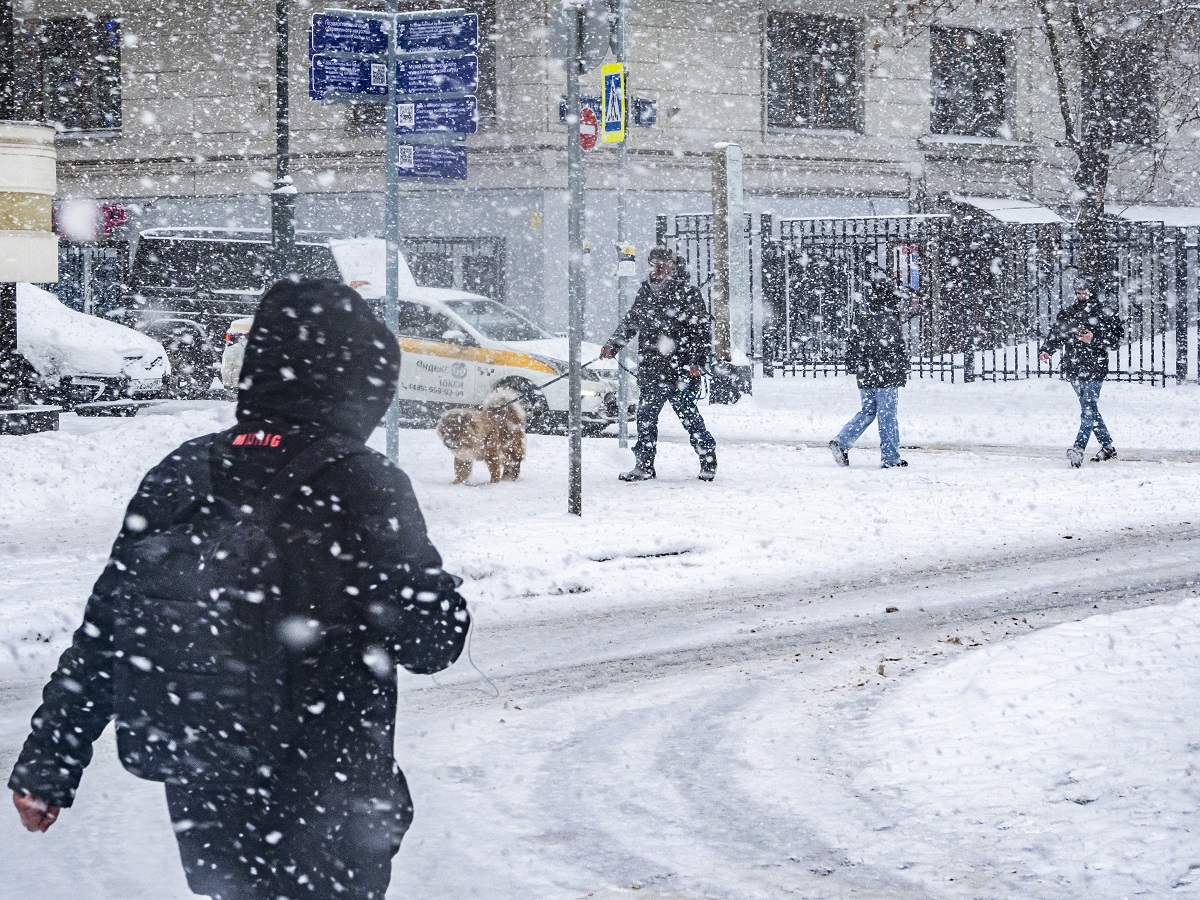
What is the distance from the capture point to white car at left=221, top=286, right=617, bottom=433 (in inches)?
685

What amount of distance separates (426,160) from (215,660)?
817cm

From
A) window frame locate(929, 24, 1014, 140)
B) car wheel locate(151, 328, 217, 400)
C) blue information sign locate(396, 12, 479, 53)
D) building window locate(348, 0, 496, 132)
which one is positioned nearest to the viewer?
A: blue information sign locate(396, 12, 479, 53)

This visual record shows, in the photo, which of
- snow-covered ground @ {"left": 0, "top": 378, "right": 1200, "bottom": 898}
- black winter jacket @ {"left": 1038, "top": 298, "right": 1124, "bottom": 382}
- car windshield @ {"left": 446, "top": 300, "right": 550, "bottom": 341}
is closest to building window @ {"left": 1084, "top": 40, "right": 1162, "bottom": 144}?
car windshield @ {"left": 446, "top": 300, "right": 550, "bottom": 341}

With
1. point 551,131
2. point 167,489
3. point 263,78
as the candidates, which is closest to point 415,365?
point 551,131

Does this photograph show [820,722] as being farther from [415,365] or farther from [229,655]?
[415,365]

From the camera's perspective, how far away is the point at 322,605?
107 inches

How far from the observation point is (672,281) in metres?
13.5

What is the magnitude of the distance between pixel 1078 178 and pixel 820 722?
22042 millimetres

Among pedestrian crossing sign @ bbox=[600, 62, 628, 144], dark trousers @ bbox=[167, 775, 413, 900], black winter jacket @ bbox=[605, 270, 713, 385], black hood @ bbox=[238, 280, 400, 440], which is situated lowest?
dark trousers @ bbox=[167, 775, 413, 900]

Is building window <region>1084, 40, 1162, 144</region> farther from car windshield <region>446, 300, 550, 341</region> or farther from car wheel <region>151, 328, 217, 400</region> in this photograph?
car wheel <region>151, 328, 217, 400</region>

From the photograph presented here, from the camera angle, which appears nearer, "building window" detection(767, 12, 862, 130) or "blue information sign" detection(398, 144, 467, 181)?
"blue information sign" detection(398, 144, 467, 181)

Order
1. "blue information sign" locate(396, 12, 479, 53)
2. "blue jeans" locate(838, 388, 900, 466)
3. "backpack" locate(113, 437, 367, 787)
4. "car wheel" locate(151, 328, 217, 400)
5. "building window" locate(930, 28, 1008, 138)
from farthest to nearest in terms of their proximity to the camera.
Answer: "building window" locate(930, 28, 1008, 138)
"car wheel" locate(151, 328, 217, 400)
"blue jeans" locate(838, 388, 900, 466)
"blue information sign" locate(396, 12, 479, 53)
"backpack" locate(113, 437, 367, 787)

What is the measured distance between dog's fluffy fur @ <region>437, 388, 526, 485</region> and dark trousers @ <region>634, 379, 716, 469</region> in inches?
39.9

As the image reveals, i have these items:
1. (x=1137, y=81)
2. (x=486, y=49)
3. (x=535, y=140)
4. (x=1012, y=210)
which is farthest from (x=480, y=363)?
(x=1137, y=81)
